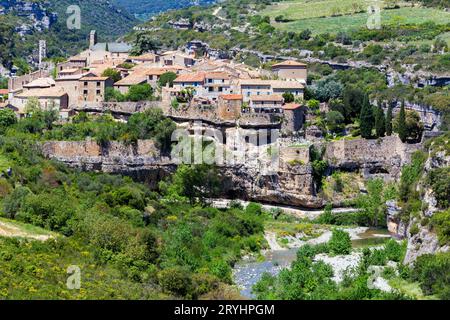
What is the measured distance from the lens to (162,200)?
2640 inches

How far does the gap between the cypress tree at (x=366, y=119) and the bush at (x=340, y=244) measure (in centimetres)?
1297

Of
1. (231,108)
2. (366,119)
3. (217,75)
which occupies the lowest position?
(366,119)

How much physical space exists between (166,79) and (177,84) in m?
1.24

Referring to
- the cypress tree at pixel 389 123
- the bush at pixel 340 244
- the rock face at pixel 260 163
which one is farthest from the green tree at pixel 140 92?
the bush at pixel 340 244

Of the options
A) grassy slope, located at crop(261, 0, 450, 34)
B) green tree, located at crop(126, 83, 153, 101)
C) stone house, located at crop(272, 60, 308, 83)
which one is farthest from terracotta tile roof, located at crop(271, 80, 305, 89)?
grassy slope, located at crop(261, 0, 450, 34)

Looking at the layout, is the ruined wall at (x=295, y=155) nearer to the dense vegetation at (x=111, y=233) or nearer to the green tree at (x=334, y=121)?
the green tree at (x=334, y=121)

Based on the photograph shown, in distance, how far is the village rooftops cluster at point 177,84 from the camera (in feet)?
237

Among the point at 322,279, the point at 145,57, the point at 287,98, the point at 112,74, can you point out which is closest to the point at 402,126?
the point at 287,98

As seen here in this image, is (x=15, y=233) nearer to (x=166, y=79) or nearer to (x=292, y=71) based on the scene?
(x=166, y=79)

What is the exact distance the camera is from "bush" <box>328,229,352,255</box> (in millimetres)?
56344

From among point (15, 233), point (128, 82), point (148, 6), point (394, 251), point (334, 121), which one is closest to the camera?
point (15, 233)

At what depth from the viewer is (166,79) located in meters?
75.7
